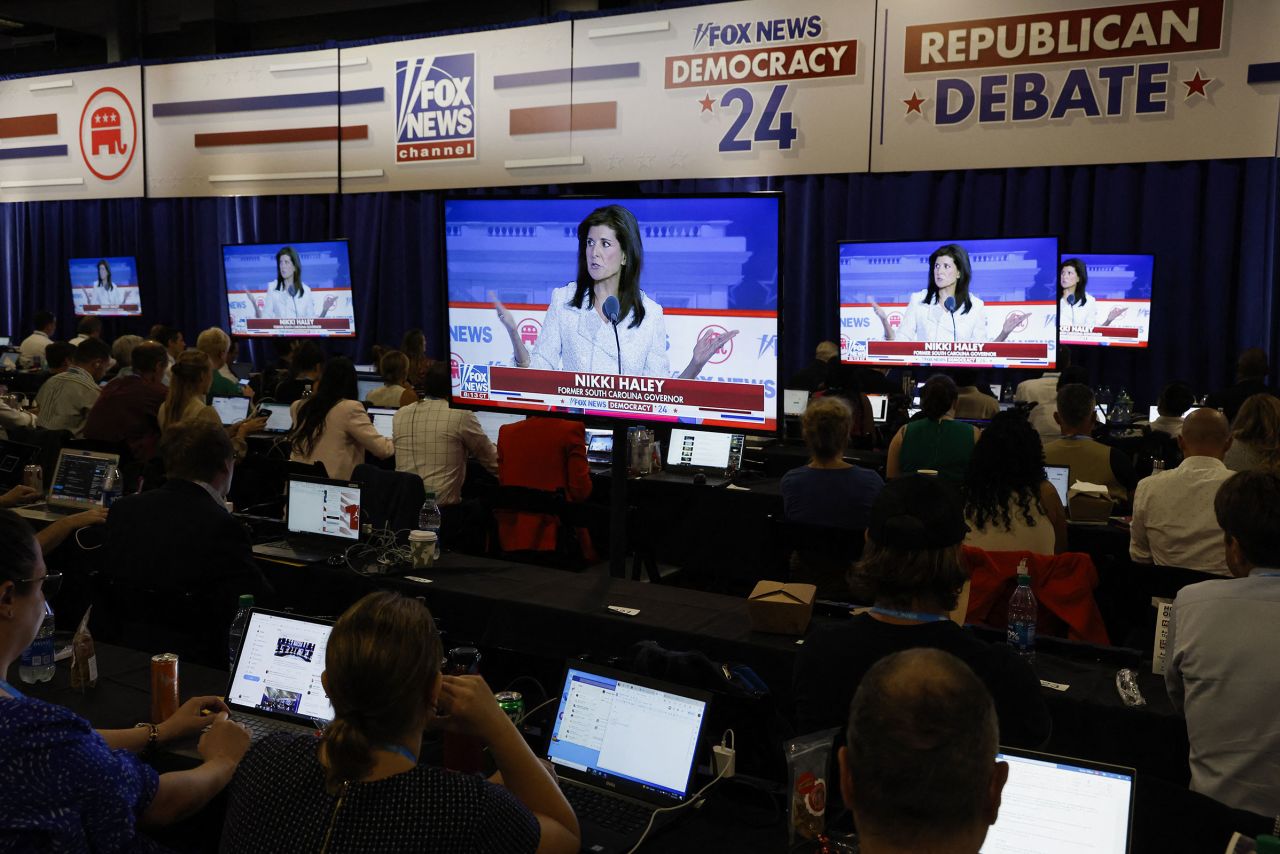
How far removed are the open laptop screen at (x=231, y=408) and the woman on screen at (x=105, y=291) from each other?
6.43 meters

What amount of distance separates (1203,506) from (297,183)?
987 cm

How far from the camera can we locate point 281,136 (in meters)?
11.5

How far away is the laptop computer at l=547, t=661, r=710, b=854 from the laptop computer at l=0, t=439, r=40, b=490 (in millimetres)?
4001

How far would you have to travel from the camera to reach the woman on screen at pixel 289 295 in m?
10.6

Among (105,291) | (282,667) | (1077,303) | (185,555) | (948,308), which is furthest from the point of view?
(105,291)

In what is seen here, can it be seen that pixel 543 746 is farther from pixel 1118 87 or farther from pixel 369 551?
pixel 1118 87

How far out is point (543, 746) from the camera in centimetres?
242

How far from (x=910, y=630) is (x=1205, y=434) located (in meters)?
2.37

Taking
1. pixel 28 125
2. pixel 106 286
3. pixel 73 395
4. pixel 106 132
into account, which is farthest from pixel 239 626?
pixel 28 125

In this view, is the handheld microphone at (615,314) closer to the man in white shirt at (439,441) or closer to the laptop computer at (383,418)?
the man in white shirt at (439,441)

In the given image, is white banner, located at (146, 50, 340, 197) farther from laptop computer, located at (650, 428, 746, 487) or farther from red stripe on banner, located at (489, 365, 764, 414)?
red stripe on banner, located at (489, 365, 764, 414)

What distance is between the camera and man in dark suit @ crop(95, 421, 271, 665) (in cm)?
327

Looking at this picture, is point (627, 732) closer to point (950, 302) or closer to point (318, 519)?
point (318, 519)

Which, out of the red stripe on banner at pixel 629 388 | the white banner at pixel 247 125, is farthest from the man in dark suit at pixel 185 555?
the white banner at pixel 247 125
